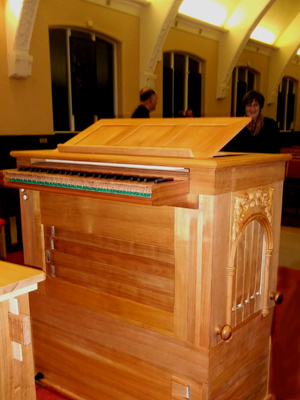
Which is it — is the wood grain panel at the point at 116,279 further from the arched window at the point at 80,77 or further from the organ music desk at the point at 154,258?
the arched window at the point at 80,77

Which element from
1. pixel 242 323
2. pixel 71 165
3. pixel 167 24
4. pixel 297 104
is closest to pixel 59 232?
pixel 71 165

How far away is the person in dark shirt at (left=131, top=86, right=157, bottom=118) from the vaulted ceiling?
3029 millimetres

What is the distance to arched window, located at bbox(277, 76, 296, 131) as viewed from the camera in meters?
15.0

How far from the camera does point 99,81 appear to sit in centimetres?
795

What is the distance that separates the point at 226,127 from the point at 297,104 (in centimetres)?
1547

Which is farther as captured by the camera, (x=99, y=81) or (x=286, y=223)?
(x=99, y=81)

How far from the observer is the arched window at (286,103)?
14995mm

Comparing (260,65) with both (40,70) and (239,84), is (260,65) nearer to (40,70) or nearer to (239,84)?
(239,84)

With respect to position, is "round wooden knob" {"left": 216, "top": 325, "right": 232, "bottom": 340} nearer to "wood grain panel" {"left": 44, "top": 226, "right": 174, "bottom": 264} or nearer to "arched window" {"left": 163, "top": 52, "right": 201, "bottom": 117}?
"wood grain panel" {"left": 44, "top": 226, "right": 174, "bottom": 264}

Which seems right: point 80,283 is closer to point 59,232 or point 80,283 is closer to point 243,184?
point 59,232

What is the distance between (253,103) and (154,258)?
6.43 ft

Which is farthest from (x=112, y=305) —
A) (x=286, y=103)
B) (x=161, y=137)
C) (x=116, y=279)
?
(x=286, y=103)

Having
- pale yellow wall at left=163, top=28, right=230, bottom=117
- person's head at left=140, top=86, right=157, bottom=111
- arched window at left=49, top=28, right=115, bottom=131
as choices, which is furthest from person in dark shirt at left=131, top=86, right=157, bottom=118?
pale yellow wall at left=163, top=28, right=230, bottom=117

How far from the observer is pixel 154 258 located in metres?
1.95
